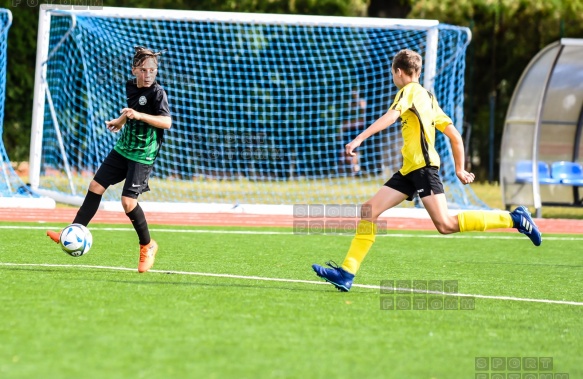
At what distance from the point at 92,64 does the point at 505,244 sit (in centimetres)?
891

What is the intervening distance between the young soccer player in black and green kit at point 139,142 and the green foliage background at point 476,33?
566 inches

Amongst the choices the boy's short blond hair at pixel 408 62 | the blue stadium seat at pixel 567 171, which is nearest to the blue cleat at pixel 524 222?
the boy's short blond hair at pixel 408 62

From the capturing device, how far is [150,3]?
83.1 feet

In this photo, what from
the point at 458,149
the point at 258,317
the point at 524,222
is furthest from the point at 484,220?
the point at 258,317

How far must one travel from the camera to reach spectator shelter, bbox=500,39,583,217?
16.0 metres

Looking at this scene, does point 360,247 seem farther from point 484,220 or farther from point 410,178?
point 484,220

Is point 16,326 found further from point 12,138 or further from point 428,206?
point 12,138

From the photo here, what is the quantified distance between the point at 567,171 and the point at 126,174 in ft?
33.4

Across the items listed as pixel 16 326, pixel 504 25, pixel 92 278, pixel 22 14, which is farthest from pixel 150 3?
pixel 16 326

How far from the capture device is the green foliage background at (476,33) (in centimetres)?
2212

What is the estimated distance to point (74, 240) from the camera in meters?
8.02

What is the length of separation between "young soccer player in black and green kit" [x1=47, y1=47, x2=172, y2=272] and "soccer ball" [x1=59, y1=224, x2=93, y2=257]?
0.24 metres

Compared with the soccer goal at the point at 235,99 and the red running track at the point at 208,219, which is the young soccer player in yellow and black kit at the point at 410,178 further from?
the soccer goal at the point at 235,99

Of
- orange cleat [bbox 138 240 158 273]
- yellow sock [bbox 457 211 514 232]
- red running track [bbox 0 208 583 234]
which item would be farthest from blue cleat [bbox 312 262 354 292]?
red running track [bbox 0 208 583 234]
